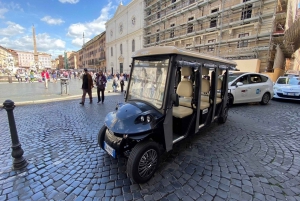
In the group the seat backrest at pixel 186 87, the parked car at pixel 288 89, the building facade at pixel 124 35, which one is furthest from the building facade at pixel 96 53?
the seat backrest at pixel 186 87

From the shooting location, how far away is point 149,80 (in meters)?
3.06

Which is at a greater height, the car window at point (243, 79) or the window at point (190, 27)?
the window at point (190, 27)

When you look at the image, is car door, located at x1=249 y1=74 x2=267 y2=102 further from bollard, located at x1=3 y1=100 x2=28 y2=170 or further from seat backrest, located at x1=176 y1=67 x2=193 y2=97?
bollard, located at x1=3 y1=100 x2=28 y2=170

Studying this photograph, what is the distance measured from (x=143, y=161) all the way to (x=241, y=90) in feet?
22.7

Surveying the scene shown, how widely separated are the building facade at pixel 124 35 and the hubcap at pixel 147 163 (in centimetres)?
3593

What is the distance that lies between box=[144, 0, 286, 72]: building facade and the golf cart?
57.2 feet

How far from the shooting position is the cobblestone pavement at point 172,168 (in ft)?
7.41

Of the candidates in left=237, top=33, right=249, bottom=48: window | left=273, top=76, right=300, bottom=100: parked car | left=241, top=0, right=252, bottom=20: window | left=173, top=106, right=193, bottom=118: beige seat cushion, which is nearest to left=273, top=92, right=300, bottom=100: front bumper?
left=273, top=76, right=300, bottom=100: parked car

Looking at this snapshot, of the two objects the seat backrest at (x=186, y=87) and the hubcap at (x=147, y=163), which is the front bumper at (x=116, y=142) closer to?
the hubcap at (x=147, y=163)

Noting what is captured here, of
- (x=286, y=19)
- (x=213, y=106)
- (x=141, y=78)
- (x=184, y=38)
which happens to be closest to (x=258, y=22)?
(x=286, y=19)

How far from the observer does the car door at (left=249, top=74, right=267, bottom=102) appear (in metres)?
7.70

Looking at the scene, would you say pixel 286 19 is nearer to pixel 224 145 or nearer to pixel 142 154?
pixel 224 145

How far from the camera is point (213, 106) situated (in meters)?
4.20

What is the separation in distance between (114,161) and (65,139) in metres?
1.79
